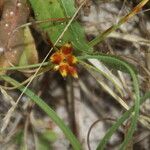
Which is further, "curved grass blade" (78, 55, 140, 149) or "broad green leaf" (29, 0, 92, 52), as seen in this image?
"broad green leaf" (29, 0, 92, 52)

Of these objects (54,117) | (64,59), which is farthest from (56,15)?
(54,117)

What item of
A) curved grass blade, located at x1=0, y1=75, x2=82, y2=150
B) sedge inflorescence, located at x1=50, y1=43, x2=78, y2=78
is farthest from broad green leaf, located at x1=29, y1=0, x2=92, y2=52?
curved grass blade, located at x1=0, y1=75, x2=82, y2=150

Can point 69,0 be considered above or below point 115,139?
above

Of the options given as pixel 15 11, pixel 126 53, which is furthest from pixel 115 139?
pixel 15 11

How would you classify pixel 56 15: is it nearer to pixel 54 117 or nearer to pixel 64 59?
pixel 64 59

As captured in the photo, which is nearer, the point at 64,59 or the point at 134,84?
the point at 134,84

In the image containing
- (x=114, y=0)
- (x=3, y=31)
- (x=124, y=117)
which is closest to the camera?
(x=124, y=117)

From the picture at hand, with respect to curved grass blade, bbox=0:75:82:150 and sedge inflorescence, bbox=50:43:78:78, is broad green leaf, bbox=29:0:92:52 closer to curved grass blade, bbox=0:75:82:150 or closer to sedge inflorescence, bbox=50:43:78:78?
sedge inflorescence, bbox=50:43:78:78

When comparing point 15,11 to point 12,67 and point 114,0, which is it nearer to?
point 12,67

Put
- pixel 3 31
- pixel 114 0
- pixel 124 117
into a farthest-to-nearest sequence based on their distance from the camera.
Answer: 1. pixel 114 0
2. pixel 3 31
3. pixel 124 117
